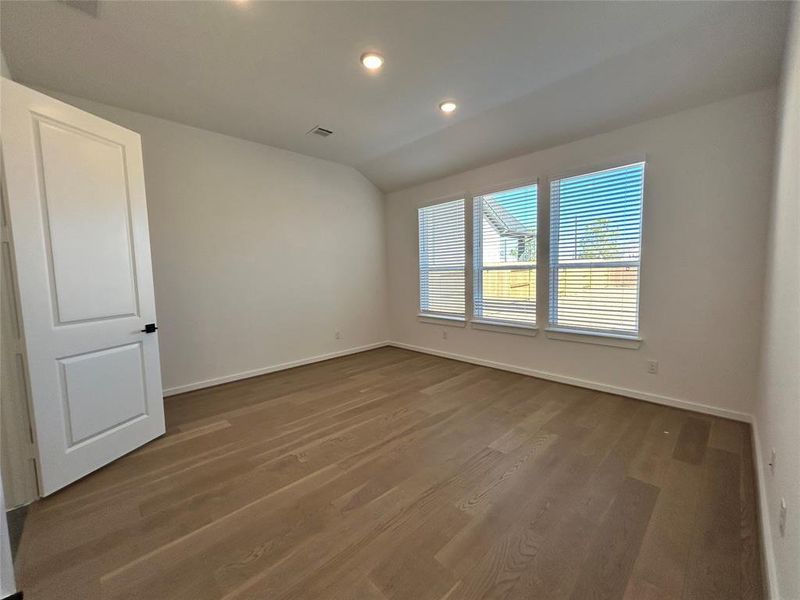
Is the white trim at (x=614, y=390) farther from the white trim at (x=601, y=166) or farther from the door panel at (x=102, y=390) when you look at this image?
the door panel at (x=102, y=390)

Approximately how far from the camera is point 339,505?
5.82ft

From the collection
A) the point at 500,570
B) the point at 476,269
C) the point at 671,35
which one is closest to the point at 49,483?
the point at 500,570

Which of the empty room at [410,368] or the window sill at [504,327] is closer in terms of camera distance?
the empty room at [410,368]

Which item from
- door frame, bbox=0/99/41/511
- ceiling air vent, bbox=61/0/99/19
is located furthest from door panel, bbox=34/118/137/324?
ceiling air vent, bbox=61/0/99/19

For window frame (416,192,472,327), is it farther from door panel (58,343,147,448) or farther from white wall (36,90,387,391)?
door panel (58,343,147,448)

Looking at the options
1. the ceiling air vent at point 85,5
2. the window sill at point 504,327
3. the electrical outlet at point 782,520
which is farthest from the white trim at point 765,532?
the ceiling air vent at point 85,5

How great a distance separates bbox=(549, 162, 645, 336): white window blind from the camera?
306 cm

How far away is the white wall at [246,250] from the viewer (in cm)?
340

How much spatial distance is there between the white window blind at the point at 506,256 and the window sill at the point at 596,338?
320 mm

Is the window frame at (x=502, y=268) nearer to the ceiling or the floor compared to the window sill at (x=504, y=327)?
nearer to the ceiling

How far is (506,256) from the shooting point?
408 cm

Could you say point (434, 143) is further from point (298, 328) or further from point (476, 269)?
point (298, 328)

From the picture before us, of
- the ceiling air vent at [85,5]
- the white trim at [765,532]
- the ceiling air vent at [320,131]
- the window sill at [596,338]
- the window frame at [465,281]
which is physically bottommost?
the white trim at [765,532]

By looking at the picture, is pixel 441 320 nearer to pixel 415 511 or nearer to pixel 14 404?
pixel 415 511
